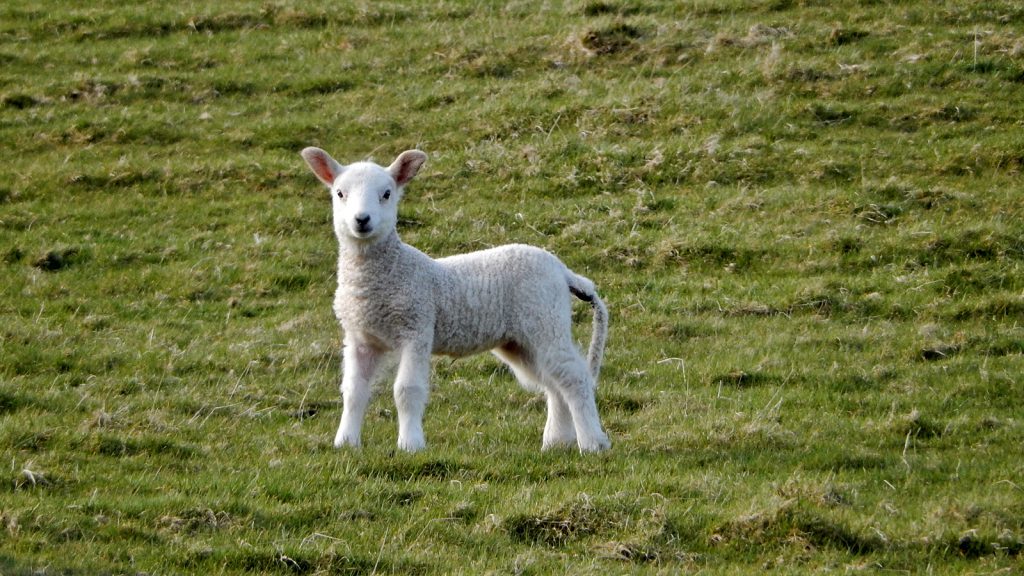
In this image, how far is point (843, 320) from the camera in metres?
13.9

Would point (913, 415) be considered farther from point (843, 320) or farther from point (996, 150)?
point (996, 150)

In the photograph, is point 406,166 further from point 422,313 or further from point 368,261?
point 422,313

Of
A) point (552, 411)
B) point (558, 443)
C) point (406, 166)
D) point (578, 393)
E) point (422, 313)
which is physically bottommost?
point (558, 443)

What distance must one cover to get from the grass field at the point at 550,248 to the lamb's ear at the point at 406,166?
2050mm

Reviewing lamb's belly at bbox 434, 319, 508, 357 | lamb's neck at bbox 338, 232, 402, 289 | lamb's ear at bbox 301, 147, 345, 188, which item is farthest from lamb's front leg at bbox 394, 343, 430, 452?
lamb's ear at bbox 301, 147, 345, 188

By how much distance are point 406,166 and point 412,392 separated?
1872 mm

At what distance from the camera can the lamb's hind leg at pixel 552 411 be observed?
1067 cm

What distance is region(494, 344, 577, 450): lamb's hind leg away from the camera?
35.0 feet

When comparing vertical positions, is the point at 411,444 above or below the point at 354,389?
below

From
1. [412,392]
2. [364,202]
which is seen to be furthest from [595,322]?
[364,202]

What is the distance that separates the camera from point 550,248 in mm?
15875

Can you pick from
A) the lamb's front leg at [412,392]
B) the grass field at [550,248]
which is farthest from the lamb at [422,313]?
the grass field at [550,248]

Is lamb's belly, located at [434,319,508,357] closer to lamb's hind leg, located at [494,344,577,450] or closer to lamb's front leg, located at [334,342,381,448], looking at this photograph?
lamb's hind leg, located at [494,344,577,450]

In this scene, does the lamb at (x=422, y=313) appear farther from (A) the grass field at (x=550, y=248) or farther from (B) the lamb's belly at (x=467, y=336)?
(A) the grass field at (x=550, y=248)
